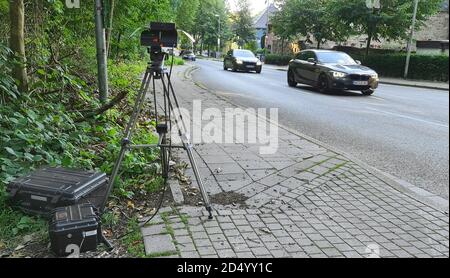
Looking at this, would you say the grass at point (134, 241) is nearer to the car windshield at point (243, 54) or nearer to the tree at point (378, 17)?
the tree at point (378, 17)

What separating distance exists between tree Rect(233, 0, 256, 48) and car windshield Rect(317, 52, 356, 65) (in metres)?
59.4

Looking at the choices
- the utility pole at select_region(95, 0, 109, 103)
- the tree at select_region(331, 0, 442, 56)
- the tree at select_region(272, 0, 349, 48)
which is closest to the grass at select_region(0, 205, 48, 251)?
the utility pole at select_region(95, 0, 109, 103)

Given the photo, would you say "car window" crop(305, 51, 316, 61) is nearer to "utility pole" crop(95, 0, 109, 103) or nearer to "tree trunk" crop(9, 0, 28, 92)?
"utility pole" crop(95, 0, 109, 103)

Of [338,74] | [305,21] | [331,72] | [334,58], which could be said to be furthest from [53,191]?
[305,21]

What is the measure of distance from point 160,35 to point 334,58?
12.8m

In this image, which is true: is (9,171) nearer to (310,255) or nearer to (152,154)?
(152,154)

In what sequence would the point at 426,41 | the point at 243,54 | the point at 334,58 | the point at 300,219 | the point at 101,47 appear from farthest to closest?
the point at 243,54
the point at 334,58
the point at 426,41
the point at 101,47
the point at 300,219

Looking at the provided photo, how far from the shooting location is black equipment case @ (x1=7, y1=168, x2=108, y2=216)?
139 inches

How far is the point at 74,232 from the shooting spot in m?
3.03

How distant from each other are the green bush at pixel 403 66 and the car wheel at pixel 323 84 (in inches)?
232

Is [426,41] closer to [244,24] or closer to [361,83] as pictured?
[361,83]
